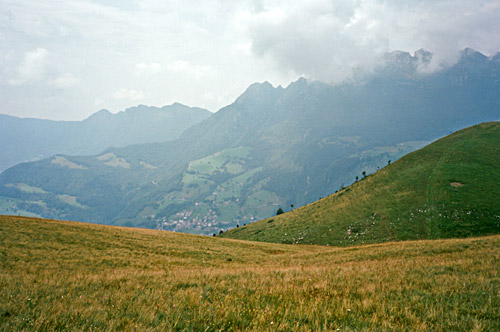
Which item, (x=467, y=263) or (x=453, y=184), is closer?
(x=467, y=263)

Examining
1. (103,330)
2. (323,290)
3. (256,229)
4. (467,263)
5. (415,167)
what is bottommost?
(256,229)

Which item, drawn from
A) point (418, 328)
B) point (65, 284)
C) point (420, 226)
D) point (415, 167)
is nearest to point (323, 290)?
A: point (418, 328)

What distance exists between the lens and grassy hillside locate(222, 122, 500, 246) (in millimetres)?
53219

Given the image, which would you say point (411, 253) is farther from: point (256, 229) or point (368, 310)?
point (256, 229)

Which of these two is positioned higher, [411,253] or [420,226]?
[411,253]

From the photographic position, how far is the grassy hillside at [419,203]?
53219mm

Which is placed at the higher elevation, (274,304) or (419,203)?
(274,304)

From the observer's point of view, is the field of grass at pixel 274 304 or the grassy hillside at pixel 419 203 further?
the grassy hillside at pixel 419 203

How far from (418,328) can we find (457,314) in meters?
1.57

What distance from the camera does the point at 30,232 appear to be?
30.9 metres

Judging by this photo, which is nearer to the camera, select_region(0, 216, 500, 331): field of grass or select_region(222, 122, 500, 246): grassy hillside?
select_region(0, 216, 500, 331): field of grass

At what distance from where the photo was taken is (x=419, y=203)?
62.5 metres

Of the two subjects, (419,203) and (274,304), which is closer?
(274,304)

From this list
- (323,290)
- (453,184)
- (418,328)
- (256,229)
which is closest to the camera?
(418,328)
